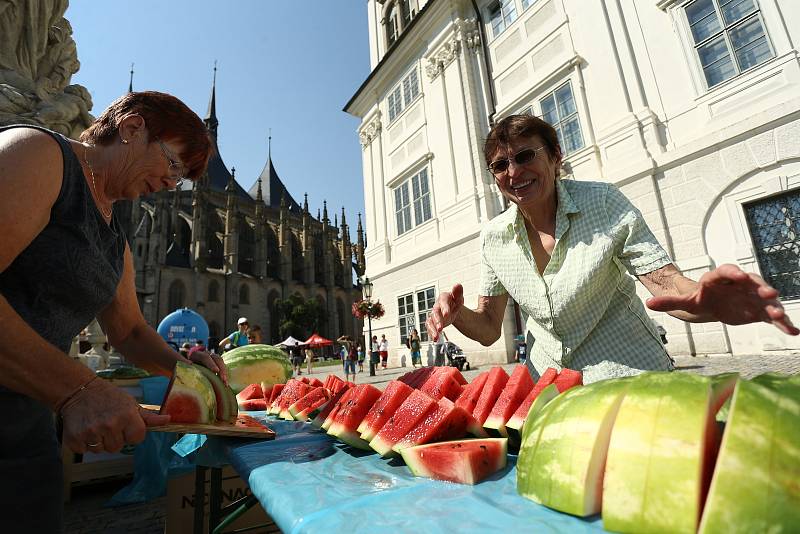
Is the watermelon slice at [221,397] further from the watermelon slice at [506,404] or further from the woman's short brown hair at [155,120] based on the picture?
the watermelon slice at [506,404]

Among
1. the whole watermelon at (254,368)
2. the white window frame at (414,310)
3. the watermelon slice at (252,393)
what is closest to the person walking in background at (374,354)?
the white window frame at (414,310)

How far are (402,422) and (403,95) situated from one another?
57.6 feet

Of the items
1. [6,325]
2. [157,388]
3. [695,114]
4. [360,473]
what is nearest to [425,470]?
[360,473]

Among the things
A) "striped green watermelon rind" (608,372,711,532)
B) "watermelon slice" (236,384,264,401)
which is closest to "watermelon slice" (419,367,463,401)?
"striped green watermelon rind" (608,372,711,532)

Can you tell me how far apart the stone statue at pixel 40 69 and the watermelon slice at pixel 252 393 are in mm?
3642

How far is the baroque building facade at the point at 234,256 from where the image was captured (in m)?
41.1

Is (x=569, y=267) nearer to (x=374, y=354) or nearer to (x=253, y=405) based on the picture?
(x=253, y=405)

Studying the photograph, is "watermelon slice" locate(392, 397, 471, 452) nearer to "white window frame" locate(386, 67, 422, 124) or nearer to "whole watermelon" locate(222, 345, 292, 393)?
"whole watermelon" locate(222, 345, 292, 393)

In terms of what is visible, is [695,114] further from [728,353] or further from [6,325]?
[6,325]

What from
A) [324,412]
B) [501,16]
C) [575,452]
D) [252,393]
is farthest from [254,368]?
[501,16]

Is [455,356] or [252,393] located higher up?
[252,393]

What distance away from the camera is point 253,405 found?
3.39m

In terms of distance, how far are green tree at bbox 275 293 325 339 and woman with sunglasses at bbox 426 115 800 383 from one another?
153 ft

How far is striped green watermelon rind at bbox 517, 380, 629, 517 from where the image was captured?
83cm
